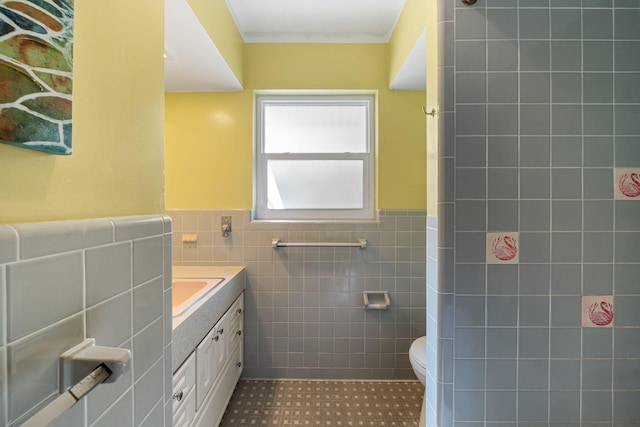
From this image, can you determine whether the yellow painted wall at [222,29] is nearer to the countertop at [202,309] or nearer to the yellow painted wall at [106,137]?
the yellow painted wall at [106,137]

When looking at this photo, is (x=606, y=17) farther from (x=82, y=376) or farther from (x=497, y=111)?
(x=82, y=376)

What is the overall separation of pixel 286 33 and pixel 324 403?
2.48 meters

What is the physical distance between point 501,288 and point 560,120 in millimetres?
633

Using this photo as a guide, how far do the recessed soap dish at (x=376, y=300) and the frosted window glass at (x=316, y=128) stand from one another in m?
1.07

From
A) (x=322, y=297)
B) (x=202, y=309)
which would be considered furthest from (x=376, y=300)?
(x=202, y=309)

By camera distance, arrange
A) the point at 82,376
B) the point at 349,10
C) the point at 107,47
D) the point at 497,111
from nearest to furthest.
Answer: the point at 82,376 → the point at 107,47 → the point at 497,111 → the point at 349,10

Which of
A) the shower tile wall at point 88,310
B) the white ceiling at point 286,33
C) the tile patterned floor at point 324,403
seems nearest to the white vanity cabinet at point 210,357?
the tile patterned floor at point 324,403

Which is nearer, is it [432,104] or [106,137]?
[106,137]

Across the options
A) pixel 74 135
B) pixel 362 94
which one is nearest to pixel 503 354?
pixel 74 135

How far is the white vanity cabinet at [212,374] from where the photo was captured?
1153 millimetres

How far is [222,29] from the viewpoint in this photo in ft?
5.46

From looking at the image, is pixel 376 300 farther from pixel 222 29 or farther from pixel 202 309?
pixel 222 29

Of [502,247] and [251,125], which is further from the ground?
[251,125]

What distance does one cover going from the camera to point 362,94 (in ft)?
7.26
